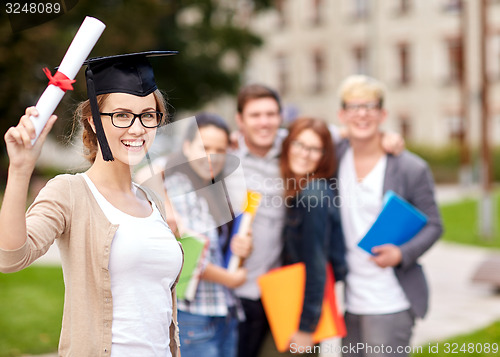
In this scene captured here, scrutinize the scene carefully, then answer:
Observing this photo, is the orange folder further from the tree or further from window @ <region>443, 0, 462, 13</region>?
window @ <region>443, 0, 462, 13</region>

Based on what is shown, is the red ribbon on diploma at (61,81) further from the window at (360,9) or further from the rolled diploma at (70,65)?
the window at (360,9)

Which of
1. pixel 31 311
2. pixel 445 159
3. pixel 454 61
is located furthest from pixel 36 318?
pixel 454 61

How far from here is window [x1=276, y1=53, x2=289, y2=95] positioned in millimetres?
39000

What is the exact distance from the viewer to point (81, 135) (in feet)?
6.97

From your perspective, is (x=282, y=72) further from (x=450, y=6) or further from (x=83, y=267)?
(x=83, y=267)

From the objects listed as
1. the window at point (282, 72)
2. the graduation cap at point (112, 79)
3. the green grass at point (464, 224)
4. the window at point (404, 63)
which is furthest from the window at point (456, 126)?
the graduation cap at point (112, 79)

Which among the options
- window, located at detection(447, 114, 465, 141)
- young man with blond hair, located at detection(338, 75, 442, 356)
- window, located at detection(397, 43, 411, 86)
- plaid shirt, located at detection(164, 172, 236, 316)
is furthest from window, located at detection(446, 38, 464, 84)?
plaid shirt, located at detection(164, 172, 236, 316)

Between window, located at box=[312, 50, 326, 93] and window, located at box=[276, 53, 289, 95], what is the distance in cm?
189

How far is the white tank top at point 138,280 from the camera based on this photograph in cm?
195

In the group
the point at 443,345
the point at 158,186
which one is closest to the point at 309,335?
the point at 158,186

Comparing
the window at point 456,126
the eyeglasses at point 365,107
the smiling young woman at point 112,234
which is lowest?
the window at point 456,126

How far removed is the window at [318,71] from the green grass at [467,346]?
32.5 metres

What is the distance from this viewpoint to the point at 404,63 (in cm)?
3547

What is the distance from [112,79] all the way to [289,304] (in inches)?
71.1
